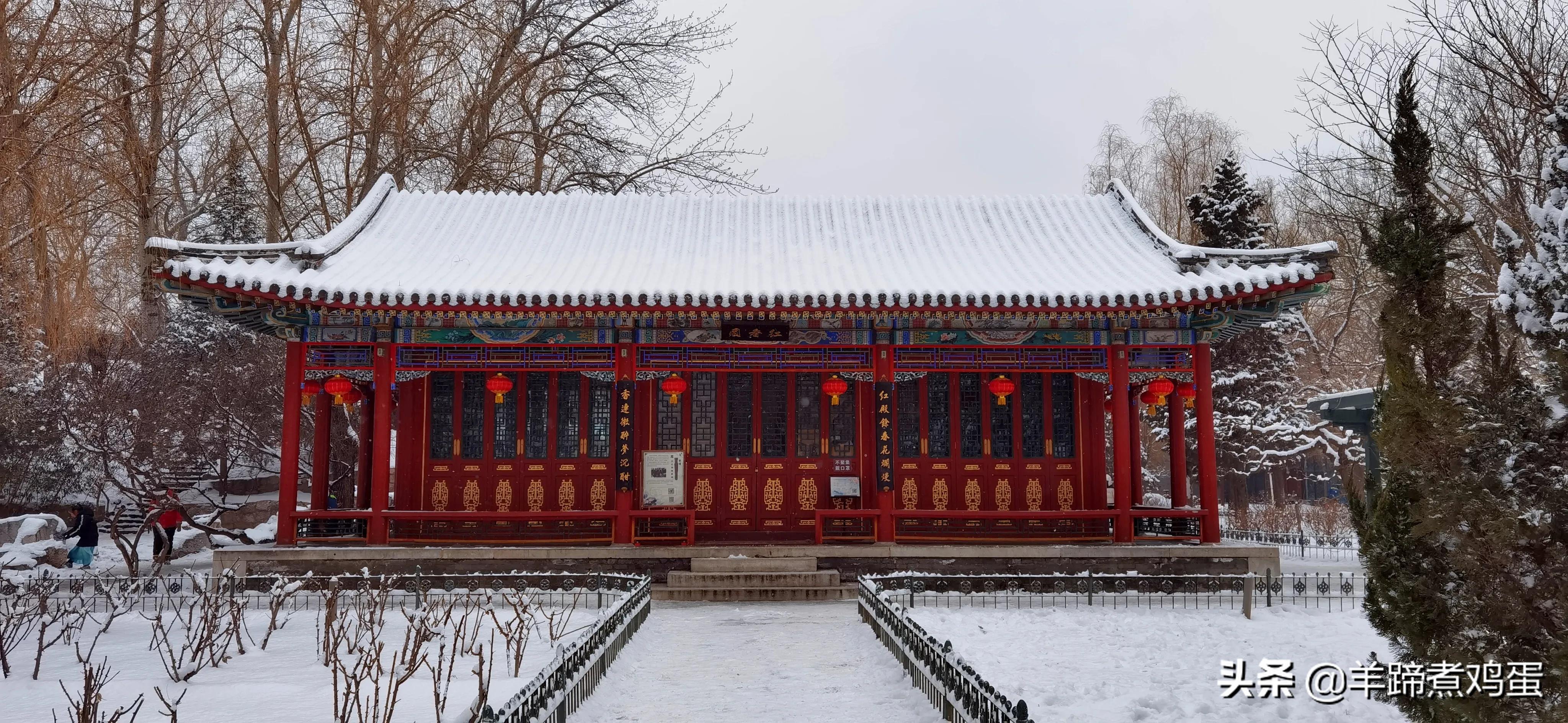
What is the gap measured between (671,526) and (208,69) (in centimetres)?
1373

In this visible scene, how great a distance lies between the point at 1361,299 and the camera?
29859mm

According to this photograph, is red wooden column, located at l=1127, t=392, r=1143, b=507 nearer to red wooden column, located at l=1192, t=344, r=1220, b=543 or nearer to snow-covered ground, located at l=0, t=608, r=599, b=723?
red wooden column, located at l=1192, t=344, r=1220, b=543

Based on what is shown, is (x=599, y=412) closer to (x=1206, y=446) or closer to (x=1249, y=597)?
(x=1206, y=446)

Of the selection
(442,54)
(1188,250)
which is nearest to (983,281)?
(1188,250)

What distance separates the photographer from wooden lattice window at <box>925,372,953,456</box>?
48.8 feet

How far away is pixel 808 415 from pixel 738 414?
3.11 ft

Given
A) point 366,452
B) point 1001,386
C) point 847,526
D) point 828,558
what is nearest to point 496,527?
point 366,452

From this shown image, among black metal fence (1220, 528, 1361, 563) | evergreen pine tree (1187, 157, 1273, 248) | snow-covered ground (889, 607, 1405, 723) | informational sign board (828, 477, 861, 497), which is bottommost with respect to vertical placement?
snow-covered ground (889, 607, 1405, 723)

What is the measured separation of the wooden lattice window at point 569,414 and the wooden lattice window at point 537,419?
117 millimetres

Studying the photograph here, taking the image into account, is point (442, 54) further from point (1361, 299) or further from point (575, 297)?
point (1361, 299)

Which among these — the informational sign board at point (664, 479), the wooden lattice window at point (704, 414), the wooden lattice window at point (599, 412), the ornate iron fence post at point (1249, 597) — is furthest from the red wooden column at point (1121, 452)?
the wooden lattice window at point (599, 412)

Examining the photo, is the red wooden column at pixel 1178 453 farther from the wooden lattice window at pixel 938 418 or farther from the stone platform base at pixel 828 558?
the wooden lattice window at pixel 938 418

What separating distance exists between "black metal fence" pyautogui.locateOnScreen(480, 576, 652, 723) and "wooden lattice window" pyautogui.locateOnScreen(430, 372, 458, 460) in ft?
19.4

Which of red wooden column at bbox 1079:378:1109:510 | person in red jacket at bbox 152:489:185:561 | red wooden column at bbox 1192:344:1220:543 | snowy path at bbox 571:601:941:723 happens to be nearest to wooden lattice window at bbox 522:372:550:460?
snowy path at bbox 571:601:941:723
